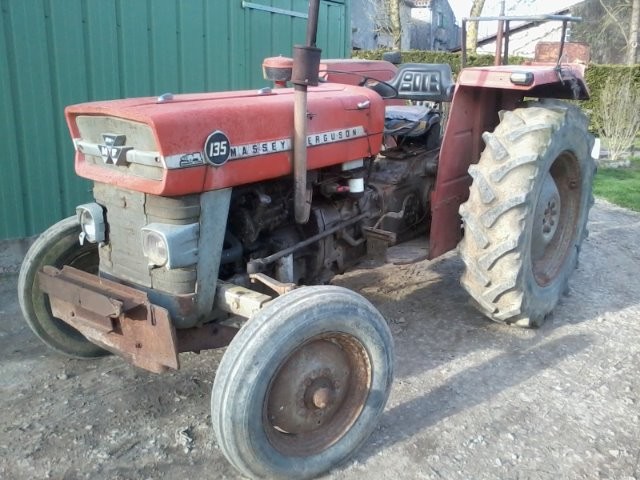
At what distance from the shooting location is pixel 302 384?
Answer: 2.60 m

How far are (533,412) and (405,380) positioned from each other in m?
0.65

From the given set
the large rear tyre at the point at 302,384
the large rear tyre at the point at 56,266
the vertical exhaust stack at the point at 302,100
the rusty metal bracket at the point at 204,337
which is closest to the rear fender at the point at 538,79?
the vertical exhaust stack at the point at 302,100

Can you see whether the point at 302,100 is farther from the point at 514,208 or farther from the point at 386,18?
the point at 386,18

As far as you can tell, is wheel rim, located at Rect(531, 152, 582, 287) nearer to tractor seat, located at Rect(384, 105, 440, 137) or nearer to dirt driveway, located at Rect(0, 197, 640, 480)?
dirt driveway, located at Rect(0, 197, 640, 480)

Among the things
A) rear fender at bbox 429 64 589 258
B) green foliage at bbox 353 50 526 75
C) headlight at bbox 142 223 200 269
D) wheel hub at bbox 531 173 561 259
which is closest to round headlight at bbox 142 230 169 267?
headlight at bbox 142 223 200 269

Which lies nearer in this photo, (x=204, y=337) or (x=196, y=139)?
(x=196, y=139)

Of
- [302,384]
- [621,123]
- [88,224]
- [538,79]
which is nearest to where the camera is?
[302,384]

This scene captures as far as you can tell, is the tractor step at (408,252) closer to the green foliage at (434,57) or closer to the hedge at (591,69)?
the hedge at (591,69)

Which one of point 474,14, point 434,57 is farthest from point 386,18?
point 434,57

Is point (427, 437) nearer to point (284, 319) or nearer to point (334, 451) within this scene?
point (334, 451)

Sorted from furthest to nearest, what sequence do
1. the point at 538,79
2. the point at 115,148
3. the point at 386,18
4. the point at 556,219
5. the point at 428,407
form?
the point at 386,18 < the point at 556,219 < the point at 538,79 < the point at 428,407 < the point at 115,148

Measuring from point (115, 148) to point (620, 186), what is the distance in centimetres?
792

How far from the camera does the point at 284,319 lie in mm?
2398

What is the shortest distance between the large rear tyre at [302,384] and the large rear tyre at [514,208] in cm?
114
